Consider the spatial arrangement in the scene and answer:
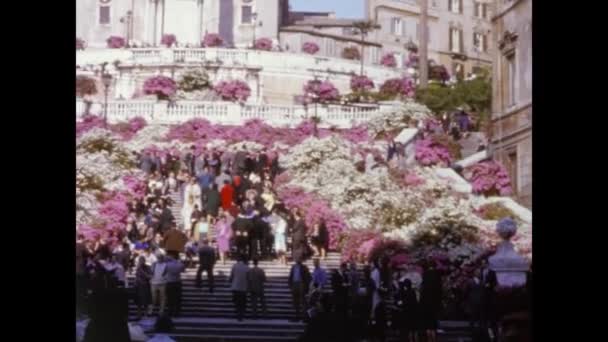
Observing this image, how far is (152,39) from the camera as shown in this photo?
47.5ft

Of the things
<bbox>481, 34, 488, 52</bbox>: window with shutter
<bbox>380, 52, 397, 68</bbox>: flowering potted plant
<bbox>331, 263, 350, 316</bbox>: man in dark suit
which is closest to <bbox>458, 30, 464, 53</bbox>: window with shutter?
<bbox>481, 34, 488, 52</bbox>: window with shutter

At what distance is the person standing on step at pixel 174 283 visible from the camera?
1255 cm

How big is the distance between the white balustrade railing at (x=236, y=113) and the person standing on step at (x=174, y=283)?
5.07 ft

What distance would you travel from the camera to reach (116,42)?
1451 cm

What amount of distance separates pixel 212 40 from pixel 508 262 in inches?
168

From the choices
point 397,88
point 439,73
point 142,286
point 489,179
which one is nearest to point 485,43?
point 439,73

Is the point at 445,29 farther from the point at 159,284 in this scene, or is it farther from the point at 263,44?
the point at 159,284

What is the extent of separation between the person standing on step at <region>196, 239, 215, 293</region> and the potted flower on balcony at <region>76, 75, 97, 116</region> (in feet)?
6.34

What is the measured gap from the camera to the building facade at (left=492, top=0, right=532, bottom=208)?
1278cm

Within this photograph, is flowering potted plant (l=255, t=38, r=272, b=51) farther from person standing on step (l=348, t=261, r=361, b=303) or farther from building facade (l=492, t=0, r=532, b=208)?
person standing on step (l=348, t=261, r=361, b=303)
